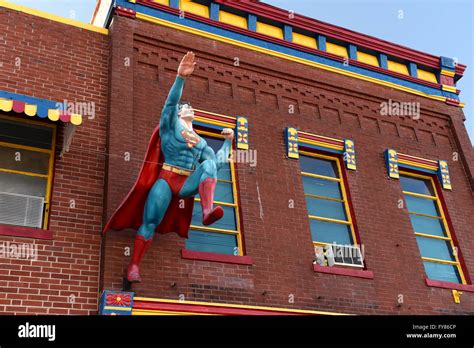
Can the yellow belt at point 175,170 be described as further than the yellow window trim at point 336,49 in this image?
No

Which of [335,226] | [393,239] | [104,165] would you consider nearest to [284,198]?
[335,226]

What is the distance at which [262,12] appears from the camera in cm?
1275

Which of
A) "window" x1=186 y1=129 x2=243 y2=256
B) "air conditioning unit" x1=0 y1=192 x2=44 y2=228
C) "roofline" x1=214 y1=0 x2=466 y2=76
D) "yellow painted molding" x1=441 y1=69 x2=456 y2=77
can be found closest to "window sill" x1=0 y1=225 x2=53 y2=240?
"air conditioning unit" x1=0 y1=192 x2=44 y2=228

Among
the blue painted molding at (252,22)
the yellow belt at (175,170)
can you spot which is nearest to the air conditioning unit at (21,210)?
the yellow belt at (175,170)

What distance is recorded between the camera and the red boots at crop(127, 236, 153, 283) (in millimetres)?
8414

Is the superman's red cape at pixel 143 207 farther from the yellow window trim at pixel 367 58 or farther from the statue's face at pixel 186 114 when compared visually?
the yellow window trim at pixel 367 58

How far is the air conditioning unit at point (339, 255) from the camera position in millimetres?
10523

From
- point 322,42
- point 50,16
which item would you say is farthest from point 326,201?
point 50,16

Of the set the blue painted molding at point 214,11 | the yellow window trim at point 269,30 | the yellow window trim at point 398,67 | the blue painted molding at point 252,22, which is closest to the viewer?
the blue painted molding at point 214,11

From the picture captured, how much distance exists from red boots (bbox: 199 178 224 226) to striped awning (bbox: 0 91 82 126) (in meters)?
2.07

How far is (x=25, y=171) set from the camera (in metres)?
9.23

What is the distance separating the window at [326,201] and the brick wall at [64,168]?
13.8 feet
